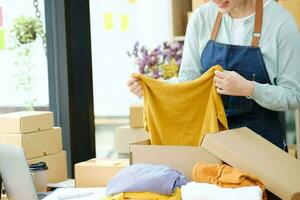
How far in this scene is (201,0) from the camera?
3064 millimetres

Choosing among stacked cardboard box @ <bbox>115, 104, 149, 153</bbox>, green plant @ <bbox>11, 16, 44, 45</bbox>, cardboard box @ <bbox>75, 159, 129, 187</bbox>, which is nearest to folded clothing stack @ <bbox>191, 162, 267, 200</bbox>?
cardboard box @ <bbox>75, 159, 129, 187</bbox>

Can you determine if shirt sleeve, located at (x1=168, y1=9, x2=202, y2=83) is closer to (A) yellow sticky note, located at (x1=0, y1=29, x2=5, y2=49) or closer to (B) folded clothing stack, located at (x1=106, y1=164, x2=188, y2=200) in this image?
(B) folded clothing stack, located at (x1=106, y1=164, x2=188, y2=200)

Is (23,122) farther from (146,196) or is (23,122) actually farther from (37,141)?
(146,196)

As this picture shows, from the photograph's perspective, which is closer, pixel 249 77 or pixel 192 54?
pixel 249 77

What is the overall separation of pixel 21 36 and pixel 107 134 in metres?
1.85

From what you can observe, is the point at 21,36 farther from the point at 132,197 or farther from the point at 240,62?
the point at 132,197

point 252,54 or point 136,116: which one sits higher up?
point 252,54

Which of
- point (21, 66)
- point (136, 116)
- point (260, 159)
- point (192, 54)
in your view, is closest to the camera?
point (260, 159)

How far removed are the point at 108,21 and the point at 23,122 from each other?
2.02 m

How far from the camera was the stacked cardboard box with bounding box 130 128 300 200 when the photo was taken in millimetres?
1448

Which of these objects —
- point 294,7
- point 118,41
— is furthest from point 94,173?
point 118,41

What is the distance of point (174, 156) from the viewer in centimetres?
161

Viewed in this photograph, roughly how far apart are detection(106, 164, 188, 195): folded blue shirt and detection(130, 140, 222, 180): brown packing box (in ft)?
0.29

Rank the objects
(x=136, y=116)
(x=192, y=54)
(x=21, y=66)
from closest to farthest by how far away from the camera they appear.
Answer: (x=192, y=54) → (x=21, y=66) → (x=136, y=116)
